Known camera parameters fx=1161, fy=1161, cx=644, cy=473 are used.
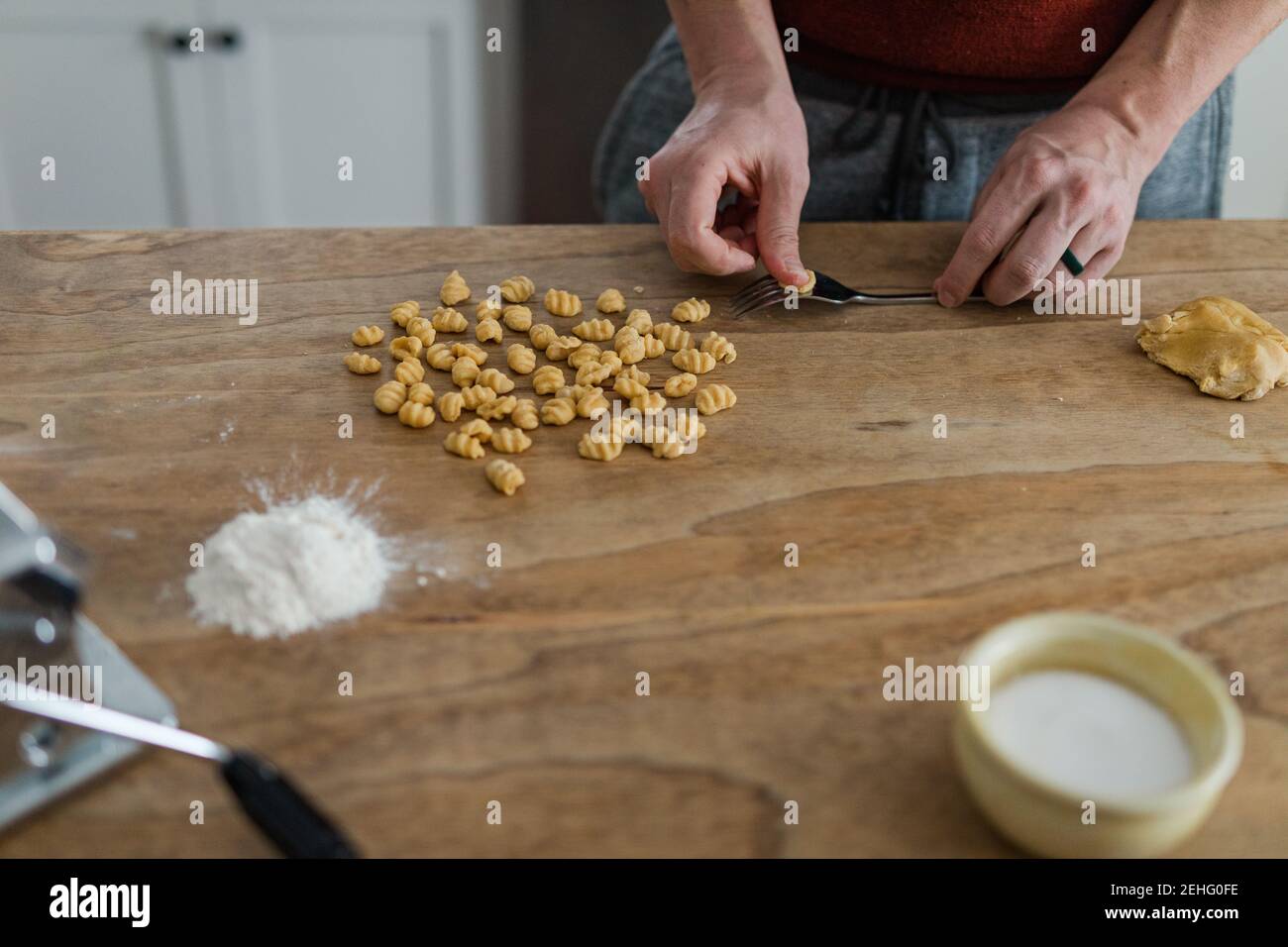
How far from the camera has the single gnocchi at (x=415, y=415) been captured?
98 cm

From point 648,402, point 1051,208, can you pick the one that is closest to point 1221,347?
point 1051,208

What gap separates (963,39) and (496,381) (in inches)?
27.0

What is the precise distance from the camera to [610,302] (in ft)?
3.75

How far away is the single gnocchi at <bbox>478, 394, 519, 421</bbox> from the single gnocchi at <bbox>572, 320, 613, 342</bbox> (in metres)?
0.13

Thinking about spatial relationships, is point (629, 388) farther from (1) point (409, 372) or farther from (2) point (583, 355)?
(1) point (409, 372)

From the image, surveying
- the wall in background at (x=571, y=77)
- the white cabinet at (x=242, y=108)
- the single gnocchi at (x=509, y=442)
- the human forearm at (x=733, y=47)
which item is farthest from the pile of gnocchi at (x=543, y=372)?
the wall in background at (x=571, y=77)

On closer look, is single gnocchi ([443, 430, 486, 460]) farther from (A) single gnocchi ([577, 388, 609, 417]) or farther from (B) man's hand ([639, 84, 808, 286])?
(B) man's hand ([639, 84, 808, 286])

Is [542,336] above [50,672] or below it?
above

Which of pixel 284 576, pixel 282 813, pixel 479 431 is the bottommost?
pixel 282 813

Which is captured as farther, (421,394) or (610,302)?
(610,302)

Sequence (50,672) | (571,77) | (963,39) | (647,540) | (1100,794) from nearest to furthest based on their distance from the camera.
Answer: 1. (1100,794)
2. (50,672)
3. (647,540)
4. (963,39)
5. (571,77)

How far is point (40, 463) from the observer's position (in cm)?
92

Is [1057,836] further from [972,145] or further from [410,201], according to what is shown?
[410,201]

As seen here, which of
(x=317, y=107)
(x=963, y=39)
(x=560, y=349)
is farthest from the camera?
(x=317, y=107)
